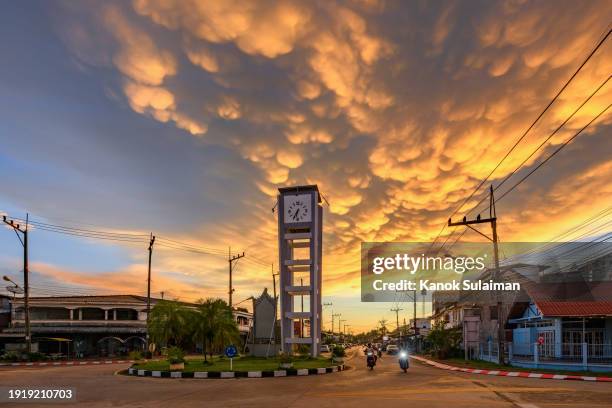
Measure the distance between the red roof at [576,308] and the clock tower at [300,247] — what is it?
15919 millimetres

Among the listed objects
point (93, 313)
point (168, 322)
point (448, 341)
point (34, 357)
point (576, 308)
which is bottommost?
point (34, 357)

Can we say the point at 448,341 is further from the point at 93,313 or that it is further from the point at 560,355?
the point at 93,313

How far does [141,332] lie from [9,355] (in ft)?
58.9

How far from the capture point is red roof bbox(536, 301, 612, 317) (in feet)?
91.4

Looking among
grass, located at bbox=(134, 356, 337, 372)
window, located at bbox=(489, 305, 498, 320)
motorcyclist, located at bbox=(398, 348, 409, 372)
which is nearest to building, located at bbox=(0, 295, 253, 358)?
grass, located at bbox=(134, 356, 337, 372)

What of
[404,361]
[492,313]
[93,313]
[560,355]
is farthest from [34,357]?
[560,355]

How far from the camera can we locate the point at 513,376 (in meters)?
24.6

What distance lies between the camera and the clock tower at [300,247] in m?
38.2

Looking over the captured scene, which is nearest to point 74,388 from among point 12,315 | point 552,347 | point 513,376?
point 513,376

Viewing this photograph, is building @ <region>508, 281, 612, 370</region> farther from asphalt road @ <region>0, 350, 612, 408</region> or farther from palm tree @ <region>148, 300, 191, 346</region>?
palm tree @ <region>148, 300, 191, 346</region>

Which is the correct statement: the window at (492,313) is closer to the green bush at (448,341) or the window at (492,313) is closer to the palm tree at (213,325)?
the green bush at (448,341)

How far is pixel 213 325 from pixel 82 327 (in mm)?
30722

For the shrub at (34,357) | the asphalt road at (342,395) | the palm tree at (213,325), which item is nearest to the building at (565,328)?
the asphalt road at (342,395)

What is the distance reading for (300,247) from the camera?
4081 centimetres
